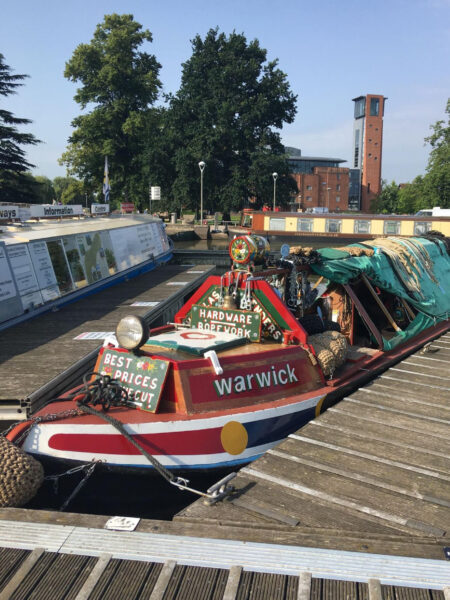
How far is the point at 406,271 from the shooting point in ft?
39.7

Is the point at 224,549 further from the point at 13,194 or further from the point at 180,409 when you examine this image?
the point at 13,194

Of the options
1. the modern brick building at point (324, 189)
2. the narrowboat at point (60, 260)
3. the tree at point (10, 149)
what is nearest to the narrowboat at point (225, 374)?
the narrowboat at point (60, 260)

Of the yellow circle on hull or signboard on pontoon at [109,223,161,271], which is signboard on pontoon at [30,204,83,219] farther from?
the yellow circle on hull

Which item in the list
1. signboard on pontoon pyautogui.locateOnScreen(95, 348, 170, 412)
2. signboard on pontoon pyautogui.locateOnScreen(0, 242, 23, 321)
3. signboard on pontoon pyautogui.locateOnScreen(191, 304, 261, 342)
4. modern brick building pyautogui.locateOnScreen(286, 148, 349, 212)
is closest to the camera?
signboard on pontoon pyautogui.locateOnScreen(95, 348, 170, 412)

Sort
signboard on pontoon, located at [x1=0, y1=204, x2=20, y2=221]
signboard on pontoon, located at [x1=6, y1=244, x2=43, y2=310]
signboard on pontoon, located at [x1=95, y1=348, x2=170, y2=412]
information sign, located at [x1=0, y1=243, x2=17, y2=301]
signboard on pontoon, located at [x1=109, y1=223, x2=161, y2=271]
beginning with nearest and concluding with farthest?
signboard on pontoon, located at [x1=95, y1=348, x2=170, y2=412], information sign, located at [x1=0, y1=243, x2=17, y2=301], signboard on pontoon, located at [x1=6, y1=244, x2=43, y2=310], signboard on pontoon, located at [x1=0, y1=204, x2=20, y2=221], signboard on pontoon, located at [x1=109, y1=223, x2=161, y2=271]

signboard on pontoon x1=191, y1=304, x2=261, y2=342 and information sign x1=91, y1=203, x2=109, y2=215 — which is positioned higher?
information sign x1=91, y1=203, x2=109, y2=215

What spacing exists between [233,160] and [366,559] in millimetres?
51954

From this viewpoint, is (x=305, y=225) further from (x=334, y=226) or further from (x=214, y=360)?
(x=214, y=360)

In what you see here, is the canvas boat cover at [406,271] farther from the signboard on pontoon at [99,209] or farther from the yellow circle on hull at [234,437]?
the signboard on pontoon at [99,209]

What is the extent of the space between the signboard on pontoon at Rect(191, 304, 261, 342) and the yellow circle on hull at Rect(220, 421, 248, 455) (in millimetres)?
1723

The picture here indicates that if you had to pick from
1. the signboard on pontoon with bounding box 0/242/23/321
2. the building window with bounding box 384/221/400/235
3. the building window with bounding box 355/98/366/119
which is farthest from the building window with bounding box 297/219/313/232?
the building window with bounding box 355/98/366/119

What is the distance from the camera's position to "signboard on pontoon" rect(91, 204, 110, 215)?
20559 millimetres

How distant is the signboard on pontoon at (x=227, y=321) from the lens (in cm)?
807

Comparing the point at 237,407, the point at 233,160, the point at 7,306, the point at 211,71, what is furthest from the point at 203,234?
the point at 237,407
